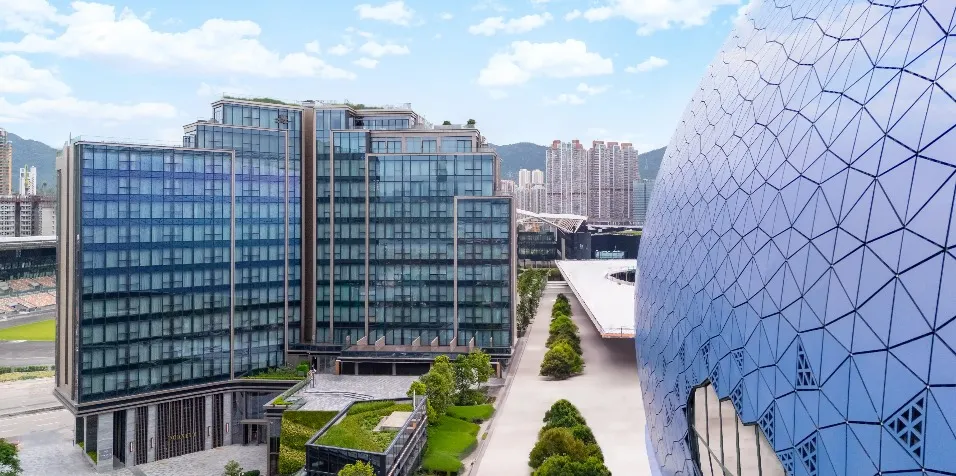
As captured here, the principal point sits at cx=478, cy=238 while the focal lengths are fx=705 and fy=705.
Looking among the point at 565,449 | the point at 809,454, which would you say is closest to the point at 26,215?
the point at 565,449

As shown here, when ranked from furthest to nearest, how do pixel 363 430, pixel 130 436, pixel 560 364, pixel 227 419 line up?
pixel 560 364 → pixel 227 419 → pixel 130 436 → pixel 363 430

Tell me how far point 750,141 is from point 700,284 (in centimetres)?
310

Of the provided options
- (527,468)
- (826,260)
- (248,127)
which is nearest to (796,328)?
(826,260)

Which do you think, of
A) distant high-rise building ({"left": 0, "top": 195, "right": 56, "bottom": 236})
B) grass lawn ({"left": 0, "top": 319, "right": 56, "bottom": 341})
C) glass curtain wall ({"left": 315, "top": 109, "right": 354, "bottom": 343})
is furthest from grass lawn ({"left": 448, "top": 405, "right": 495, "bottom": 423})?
distant high-rise building ({"left": 0, "top": 195, "right": 56, "bottom": 236})

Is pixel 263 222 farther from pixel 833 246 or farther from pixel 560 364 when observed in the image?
pixel 833 246

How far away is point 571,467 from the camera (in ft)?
84.0

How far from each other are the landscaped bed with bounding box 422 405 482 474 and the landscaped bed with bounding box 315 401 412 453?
2304 millimetres

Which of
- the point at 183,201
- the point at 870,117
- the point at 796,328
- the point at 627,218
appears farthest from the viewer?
the point at 627,218

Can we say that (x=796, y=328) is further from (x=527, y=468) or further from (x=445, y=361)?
(x=445, y=361)

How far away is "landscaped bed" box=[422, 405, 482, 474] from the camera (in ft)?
98.0

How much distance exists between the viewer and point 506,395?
4325 cm

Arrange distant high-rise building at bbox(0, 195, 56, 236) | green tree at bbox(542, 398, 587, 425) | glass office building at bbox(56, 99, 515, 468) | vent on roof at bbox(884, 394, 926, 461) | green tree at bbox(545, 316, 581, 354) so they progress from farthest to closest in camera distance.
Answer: distant high-rise building at bbox(0, 195, 56, 236) < green tree at bbox(545, 316, 581, 354) < glass office building at bbox(56, 99, 515, 468) < green tree at bbox(542, 398, 587, 425) < vent on roof at bbox(884, 394, 926, 461)

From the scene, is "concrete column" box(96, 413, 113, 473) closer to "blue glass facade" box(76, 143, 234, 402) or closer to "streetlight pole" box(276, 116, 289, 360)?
"blue glass facade" box(76, 143, 234, 402)

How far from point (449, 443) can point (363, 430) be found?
6575mm
